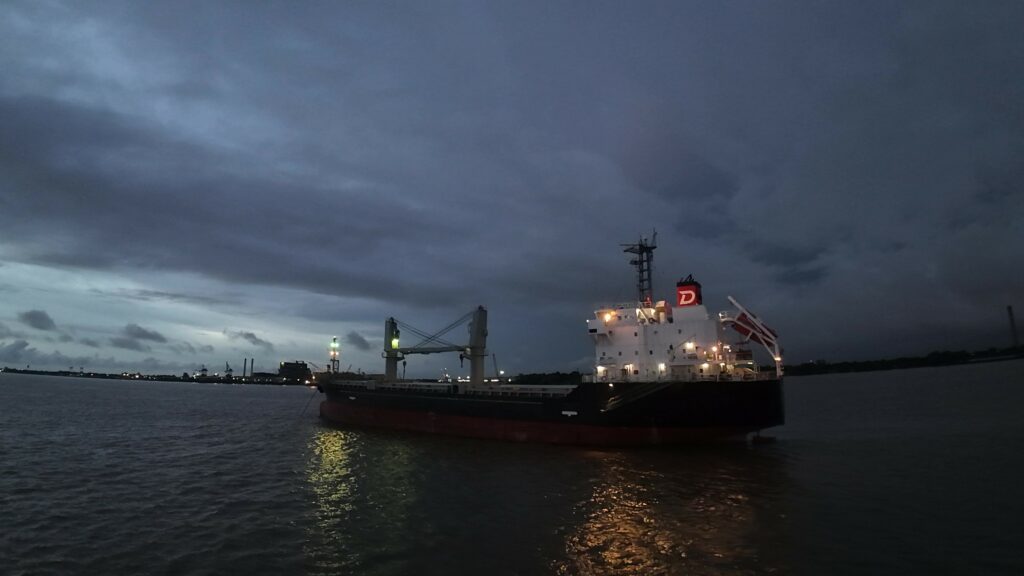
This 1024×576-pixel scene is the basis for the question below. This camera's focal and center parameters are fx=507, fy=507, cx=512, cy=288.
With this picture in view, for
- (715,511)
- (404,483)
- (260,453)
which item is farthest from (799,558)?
(260,453)

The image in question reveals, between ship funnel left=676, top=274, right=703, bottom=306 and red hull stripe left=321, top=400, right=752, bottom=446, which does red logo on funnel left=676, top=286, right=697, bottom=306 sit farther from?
red hull stripe left=321, top=400, right=752, bottom=446

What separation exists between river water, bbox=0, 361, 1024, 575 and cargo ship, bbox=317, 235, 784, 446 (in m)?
1.51

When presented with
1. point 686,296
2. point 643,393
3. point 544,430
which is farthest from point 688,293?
point 544,430

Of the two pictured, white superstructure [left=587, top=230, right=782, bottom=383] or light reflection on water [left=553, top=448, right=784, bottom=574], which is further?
white superstructure [left=587, top=230, right=782, bottom=383]

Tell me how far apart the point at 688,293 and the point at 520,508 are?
64.0 ft

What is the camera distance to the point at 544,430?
2902 centimetres

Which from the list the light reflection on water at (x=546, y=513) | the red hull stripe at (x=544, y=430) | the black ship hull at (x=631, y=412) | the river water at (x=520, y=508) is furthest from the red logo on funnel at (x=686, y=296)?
the light reflection on water at (x=546, y=513)

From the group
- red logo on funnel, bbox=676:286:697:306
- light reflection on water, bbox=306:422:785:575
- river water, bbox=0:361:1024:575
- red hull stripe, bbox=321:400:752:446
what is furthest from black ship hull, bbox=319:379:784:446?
red logo on funnel, bbox=676:286:697:306

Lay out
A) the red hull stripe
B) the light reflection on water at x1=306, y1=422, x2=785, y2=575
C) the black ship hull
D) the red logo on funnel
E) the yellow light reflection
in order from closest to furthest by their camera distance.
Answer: the yellow light reflection < the light reflection on water at x1=306, y1=422, x2=785, y2=575 < the black ship hull < the red hull stripe < the red logo on funnel

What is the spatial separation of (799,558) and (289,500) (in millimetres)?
15003

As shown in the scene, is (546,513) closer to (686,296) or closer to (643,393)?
(643,393)

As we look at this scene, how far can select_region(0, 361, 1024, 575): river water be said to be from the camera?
37.0ft

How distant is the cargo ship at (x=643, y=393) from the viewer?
86.9ft

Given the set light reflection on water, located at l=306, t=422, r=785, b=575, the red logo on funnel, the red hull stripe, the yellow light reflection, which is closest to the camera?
the yellow light reflection
